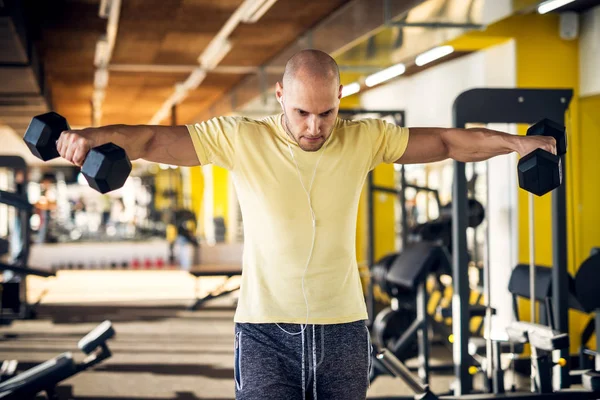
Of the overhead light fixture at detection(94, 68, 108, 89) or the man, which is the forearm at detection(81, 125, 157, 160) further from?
the overhead light fixture at detection(94, 68, 108, 89)

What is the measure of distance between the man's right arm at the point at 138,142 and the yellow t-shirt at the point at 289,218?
3 cm

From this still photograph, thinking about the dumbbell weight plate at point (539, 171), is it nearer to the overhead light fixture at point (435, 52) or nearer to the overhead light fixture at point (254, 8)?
the overhead light fixture at point (435, 52)

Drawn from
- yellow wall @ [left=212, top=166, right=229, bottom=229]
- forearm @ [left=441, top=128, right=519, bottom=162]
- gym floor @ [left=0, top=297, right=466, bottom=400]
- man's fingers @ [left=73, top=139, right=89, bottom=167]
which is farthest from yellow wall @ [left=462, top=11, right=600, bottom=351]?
yellow wall @ [left=212, top=166, right=229, bottom=229]

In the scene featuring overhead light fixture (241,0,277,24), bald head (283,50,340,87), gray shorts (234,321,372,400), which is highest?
overhead light fixture (241,0,277,24)

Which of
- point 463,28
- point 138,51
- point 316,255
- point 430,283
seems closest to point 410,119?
point 430,283

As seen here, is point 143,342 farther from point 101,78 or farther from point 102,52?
point 101,78

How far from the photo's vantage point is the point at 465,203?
146 inches

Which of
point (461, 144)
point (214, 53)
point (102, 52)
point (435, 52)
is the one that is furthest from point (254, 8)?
point (461, 144)

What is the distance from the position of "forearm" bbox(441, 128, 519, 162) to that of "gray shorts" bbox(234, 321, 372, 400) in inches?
22.5

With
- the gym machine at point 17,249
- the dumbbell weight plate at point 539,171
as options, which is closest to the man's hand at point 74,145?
the dumbbell weight plate at point 539,171

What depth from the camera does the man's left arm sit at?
205 cm

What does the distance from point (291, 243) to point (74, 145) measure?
54cm

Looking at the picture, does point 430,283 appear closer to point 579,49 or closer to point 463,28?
point 579,49

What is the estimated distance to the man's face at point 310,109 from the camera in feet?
5.74
